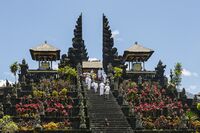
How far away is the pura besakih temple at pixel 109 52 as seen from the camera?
6531 centimetres

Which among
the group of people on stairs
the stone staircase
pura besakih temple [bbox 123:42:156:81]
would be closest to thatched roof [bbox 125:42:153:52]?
pura besakih temple [bbox 123:42:156:81]

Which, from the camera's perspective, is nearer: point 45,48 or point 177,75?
point 177,75

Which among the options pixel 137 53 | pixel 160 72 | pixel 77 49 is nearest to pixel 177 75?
pixel 160 72

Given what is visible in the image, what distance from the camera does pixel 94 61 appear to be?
252 feet

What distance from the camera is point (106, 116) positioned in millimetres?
37812

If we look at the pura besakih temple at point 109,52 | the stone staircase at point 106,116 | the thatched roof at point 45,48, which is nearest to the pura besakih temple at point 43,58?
the thatched roof at point 45,48

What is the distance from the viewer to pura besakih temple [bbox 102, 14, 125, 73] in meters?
65.3

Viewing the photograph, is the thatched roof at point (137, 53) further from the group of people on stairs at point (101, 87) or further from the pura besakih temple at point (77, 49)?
the group of people on stairs at point (101, 87)

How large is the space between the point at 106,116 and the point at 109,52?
30.5m

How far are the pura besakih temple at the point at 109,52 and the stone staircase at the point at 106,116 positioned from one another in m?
22.1

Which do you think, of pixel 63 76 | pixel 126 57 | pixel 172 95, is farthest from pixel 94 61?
pixel 172 95

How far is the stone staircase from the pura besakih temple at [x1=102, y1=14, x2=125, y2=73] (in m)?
22.1

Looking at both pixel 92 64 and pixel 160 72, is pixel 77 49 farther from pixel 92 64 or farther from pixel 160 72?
pixel 160 72

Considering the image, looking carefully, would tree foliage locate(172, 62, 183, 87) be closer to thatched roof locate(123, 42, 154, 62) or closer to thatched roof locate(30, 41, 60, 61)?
thatched roof locate(123, 42, 154, 62)
